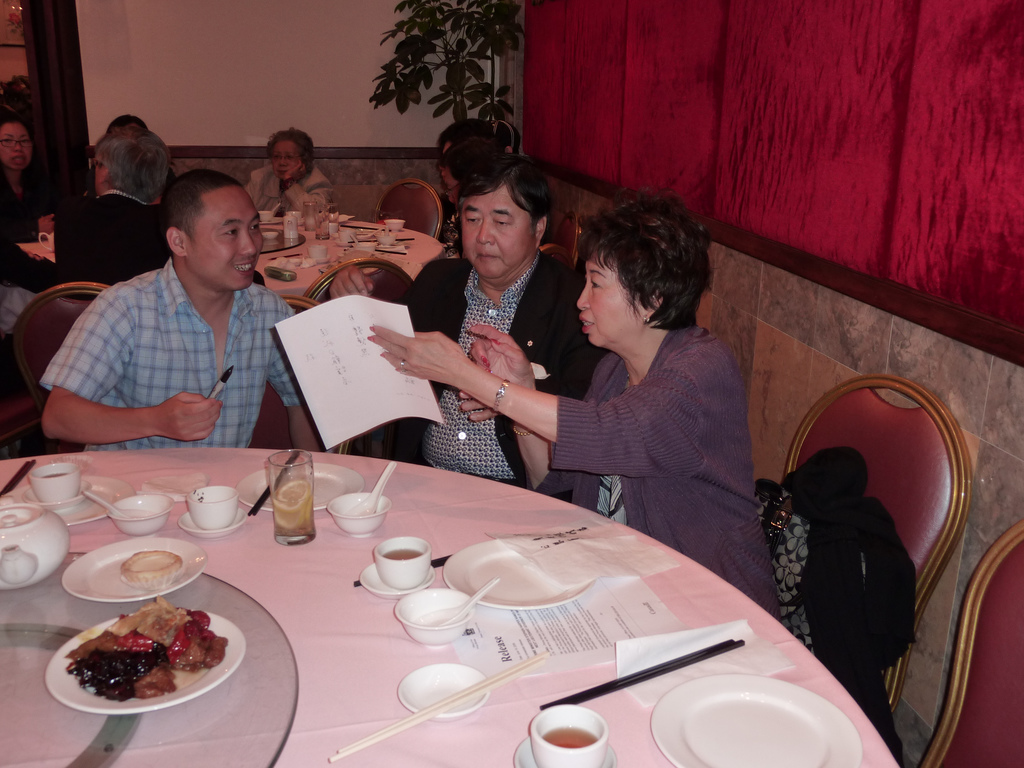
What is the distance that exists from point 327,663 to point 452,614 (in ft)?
0.59

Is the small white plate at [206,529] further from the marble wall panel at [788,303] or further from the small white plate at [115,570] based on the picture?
the marble wall panel at [788,303]

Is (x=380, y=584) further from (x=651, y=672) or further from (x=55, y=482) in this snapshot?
(x=55, y=482)

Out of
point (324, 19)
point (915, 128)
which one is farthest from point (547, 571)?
point (324, 19)

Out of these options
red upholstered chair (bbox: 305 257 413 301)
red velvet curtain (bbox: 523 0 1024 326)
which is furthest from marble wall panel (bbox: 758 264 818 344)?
red upholstered chair (bbox: 305 257 413 301)

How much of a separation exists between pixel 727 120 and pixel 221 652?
2845mm

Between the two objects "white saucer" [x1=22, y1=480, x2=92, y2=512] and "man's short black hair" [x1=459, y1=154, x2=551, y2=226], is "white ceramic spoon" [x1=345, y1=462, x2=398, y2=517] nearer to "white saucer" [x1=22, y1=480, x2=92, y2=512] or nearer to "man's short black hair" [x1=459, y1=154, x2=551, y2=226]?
"white saucer" [x1=22, y1=480, x2=92, y2=512]

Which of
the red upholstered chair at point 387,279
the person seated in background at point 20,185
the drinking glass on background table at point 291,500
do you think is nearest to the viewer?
the drinking glass on background table at point 291,500

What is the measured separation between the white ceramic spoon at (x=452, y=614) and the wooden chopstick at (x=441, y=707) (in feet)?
0.37

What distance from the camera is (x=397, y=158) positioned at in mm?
7746

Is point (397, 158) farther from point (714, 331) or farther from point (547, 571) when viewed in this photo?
point (547, 571)

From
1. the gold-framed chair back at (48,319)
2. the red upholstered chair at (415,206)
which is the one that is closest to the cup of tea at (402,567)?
the gold-framed chair back at (48,319)

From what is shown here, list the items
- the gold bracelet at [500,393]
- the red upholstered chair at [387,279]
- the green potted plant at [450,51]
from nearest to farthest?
the gold bracelet at [500,393] → the red upholstered chair at [387,279] → the green potted plant at [450,51]

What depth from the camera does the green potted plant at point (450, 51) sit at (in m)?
6.84

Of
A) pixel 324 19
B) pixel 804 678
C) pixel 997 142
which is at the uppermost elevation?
pixel 324 19
